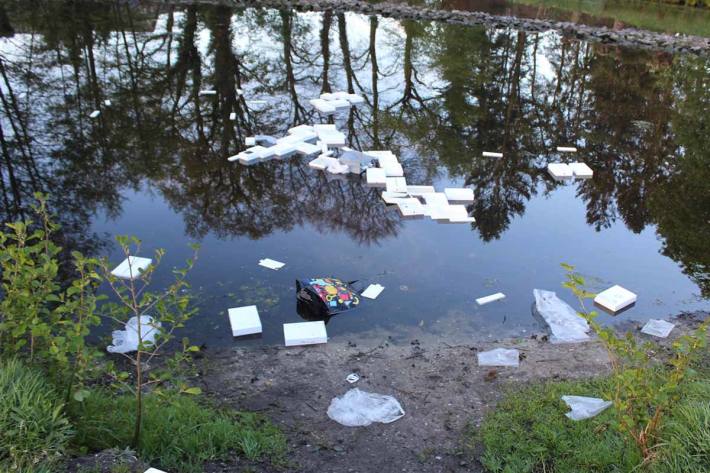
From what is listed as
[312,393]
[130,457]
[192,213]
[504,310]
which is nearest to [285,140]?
[192,213]

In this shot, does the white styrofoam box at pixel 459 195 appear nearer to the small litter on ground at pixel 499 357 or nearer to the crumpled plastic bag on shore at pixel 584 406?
the small litter on ground at pixel 499 357

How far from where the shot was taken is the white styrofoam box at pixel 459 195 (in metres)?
7.77

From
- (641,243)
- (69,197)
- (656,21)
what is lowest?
(641,243)

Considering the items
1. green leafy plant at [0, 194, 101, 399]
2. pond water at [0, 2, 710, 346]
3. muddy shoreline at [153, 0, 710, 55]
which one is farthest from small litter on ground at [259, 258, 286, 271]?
muddy shoreline at [153, 0, 710, 55]

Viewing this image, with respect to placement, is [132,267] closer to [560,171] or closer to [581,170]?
[560,171]

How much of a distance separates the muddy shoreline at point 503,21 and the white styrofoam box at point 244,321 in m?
15.3

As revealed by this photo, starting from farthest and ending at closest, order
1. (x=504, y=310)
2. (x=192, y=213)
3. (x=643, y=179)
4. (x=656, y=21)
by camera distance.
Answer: (x=656, y=21), (x=643, y=179), (x=192, y=213), (x=504, y=310)

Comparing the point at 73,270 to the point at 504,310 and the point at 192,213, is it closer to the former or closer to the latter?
the point at 192,213

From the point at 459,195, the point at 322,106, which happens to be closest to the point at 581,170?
the point at 459,195

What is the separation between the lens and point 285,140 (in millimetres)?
8984

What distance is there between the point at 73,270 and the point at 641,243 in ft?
21.6

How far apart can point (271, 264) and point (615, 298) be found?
3565 mm

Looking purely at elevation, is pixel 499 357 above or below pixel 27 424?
below

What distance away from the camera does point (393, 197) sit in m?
7.61
